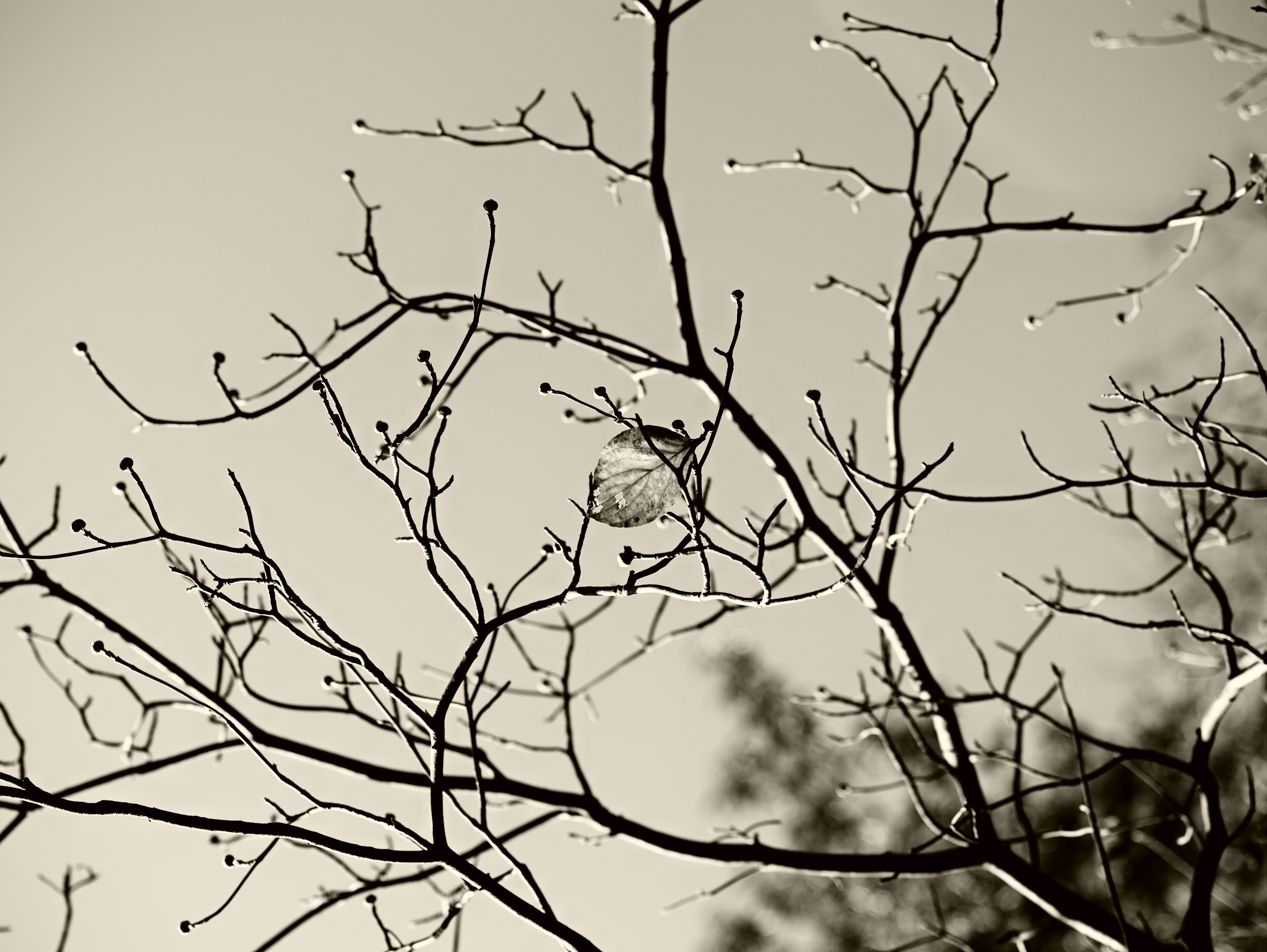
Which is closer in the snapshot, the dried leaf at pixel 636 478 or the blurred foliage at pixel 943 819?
the dried leaf at pixel 636 478

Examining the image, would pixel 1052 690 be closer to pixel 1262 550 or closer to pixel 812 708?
pixel 812 708

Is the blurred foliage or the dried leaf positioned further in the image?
the blurred foliage

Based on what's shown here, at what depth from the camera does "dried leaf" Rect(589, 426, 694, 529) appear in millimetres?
1440

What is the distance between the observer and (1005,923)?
25.2ft

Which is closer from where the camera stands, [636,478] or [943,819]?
[636,478]

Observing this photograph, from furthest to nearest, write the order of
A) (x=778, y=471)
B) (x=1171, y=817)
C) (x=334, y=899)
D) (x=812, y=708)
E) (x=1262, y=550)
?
(x=1262, y=550) → (x=812, y=708) → (x=1171, y=817) → (x=778, y=471) → (x=334, y=899)

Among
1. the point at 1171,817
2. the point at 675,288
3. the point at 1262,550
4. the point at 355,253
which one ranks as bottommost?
the point at 1171,817

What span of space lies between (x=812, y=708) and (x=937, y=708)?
409 mm

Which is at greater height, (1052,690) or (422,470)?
(422,470)

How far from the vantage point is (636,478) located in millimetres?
1471

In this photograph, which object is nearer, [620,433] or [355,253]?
[620,433]

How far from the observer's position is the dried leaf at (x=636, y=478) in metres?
1.44

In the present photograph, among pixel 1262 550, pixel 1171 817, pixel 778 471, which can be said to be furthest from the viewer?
pixel 1262 550

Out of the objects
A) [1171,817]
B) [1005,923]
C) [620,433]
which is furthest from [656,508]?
[1005,923]
